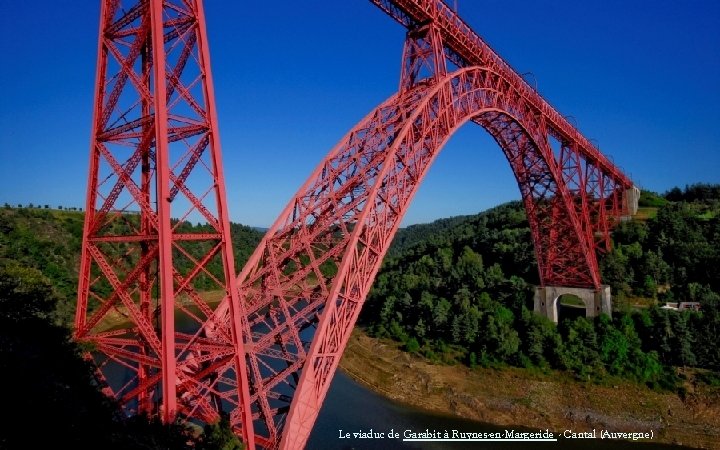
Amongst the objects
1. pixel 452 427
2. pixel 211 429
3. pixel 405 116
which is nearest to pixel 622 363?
pixel 452 427

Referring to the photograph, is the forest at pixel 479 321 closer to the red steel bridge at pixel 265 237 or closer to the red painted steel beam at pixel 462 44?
the red steel bridge at pixel 265 237

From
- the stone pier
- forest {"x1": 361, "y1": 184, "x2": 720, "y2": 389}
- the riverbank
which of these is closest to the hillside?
the riverbank

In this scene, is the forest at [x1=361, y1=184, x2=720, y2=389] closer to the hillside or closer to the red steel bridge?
the red steel bridge

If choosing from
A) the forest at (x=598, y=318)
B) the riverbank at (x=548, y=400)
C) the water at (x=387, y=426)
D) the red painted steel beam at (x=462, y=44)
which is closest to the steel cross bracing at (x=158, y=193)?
the red painted steel beam at (x=462, y=44)

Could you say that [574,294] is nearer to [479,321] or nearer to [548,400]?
[479,321]

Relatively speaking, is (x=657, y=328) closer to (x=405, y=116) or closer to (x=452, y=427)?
(x=452, y=427)

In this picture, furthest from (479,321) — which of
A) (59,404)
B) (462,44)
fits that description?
(59,404)

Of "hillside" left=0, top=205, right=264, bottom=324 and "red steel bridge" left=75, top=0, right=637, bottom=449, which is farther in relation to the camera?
"hillside" left=0, top=205, right=264, bottom=324
